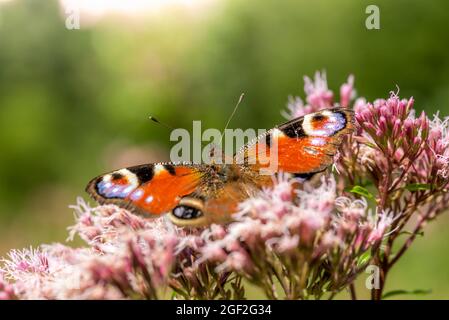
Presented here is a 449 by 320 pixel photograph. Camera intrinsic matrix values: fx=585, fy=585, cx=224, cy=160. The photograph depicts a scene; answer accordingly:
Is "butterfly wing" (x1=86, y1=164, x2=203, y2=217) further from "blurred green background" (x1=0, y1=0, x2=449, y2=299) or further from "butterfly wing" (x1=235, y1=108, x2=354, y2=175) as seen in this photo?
"blurred green background" (x1=0, y1=0, x2=449, y2=299)

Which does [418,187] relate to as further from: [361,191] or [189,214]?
[189,214]

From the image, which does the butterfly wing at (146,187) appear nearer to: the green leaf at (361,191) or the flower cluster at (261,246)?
the flower cluster at (261,246)

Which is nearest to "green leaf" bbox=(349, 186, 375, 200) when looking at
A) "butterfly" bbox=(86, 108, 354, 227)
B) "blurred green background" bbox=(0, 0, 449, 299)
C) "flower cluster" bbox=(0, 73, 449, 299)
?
"flower cluster" bbox=(0, 73, 449, 299)

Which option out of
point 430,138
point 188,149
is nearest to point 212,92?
point 188,149

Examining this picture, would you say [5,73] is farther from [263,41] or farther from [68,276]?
[68,276]

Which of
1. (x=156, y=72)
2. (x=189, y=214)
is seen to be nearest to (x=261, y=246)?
(x=189, y=214)

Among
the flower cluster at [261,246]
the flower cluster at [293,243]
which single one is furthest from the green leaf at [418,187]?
the flower cluster at [293,243]
